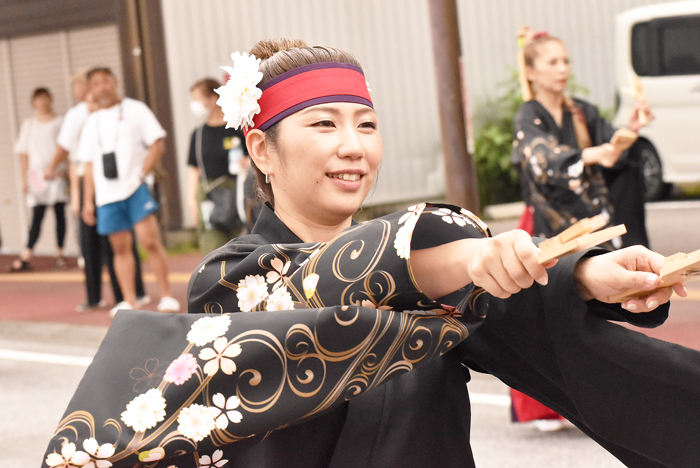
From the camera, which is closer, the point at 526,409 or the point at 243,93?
the point at 243,93

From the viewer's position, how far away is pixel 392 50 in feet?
37.0

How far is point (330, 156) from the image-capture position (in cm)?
157

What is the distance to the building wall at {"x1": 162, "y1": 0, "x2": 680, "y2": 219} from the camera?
11.1 metres

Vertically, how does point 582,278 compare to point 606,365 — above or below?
above

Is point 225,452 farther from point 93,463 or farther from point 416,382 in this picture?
point 416,382

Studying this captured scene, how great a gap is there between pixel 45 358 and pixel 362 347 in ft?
17.6

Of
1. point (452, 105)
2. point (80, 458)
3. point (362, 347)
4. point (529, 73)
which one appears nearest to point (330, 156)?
point (362, 347)

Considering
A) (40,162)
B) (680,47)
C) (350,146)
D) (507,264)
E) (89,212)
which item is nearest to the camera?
(507,264)

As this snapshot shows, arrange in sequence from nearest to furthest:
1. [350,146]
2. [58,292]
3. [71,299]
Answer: [350,146], [71,299], [58,292]

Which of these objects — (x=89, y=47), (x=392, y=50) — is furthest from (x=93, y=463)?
(x=89, y=47)

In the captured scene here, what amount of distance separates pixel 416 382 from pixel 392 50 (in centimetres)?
1008

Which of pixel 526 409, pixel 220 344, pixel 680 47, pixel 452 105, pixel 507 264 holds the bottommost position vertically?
pixel 526 409

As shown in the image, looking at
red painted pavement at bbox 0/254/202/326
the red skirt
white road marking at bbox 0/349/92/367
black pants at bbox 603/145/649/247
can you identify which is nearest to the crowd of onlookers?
red painted pavement at bbox 0/254/202/326

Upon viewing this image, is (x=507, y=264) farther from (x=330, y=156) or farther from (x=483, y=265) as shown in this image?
(x=330, y=156)
